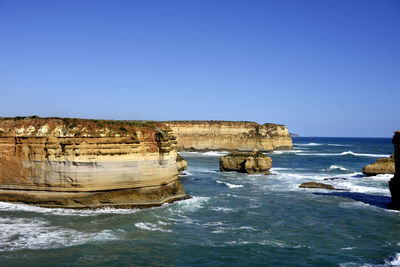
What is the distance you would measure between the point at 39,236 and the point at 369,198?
73.4 feet

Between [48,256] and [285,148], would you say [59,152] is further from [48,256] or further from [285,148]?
[285,148]

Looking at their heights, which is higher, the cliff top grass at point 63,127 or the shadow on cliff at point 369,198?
the cliff top grass at point 63,127

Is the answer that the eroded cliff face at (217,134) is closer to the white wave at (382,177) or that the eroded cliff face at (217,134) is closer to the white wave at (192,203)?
the white wave at (382,177)

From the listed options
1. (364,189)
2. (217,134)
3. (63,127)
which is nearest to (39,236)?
(63,127)

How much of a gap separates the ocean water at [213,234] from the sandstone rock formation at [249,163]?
1358 cm

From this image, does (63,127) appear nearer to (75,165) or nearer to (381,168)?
(75,165)

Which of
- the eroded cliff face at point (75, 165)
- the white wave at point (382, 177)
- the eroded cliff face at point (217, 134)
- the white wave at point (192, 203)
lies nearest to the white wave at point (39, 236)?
the eroded cliff face at point (75, 165)

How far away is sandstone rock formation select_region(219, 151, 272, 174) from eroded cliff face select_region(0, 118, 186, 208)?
18.6 meters

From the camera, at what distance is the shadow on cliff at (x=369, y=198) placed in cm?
2291

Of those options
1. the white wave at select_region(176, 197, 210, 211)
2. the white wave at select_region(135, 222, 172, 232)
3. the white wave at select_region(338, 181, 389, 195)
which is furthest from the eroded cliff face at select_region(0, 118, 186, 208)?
the white wave at select_region(338, 181, 389, 195)

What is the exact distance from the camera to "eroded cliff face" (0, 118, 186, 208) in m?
20.2

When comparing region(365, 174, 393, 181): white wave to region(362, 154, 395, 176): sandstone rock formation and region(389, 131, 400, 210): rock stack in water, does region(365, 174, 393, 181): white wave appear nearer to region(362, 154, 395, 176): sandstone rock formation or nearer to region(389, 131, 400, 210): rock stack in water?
region(362, 154, 395, 176): sandstone rock formation

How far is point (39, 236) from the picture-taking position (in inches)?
596

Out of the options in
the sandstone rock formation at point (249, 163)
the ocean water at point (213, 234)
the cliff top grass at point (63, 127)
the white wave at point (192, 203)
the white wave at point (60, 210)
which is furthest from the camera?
the sandstone rock formation at point (249, 163)
